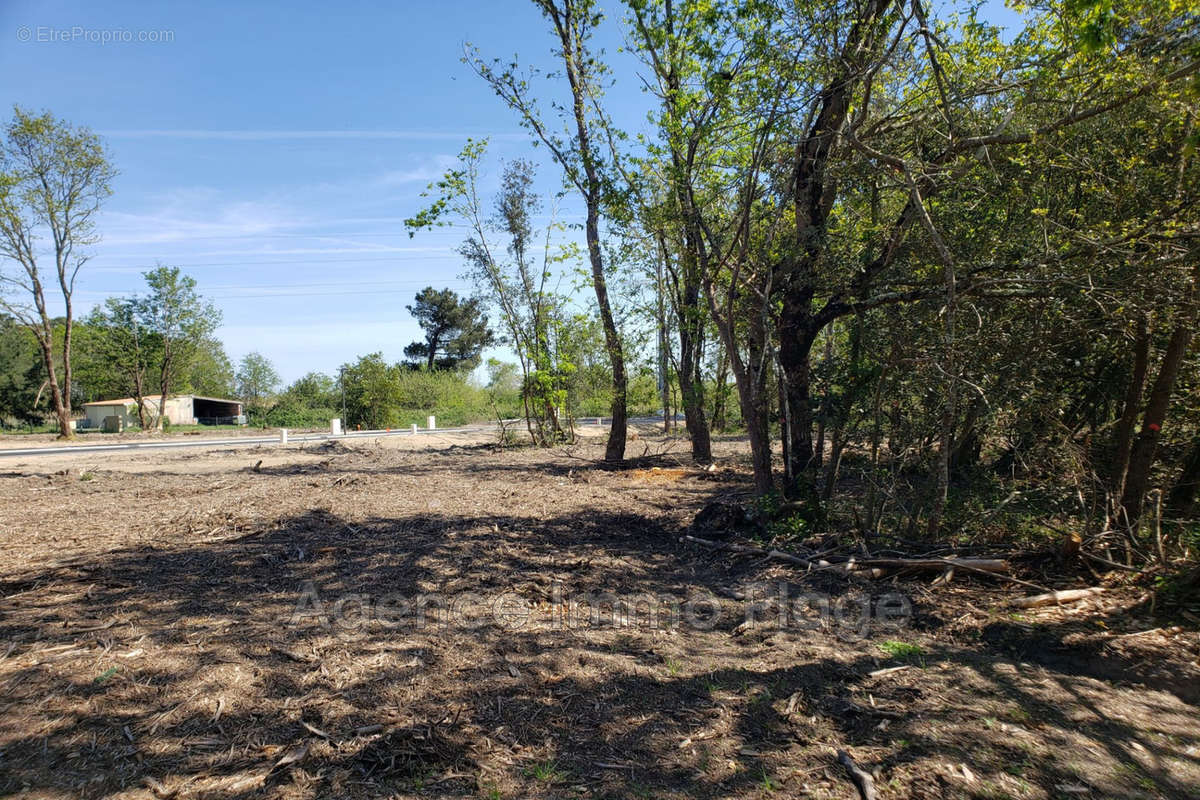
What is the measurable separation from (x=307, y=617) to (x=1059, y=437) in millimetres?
6129

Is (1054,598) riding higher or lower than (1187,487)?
lower

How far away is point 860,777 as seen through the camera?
2646mm

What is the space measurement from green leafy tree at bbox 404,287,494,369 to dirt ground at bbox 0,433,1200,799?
4952 centimetres

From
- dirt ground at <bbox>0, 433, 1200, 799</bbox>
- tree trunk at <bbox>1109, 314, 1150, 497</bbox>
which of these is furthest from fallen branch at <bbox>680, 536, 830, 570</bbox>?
tree trunk at <bbox>1109, 314, 1150, 497</bbox>

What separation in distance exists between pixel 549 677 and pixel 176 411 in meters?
52.2

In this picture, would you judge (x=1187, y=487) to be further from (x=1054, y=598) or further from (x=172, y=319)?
(x=172, y=319)

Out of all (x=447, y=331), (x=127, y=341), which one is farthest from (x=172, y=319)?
(x=447, y=331)

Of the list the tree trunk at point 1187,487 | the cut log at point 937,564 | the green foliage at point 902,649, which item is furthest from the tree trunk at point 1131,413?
the green foliage at point 902,649

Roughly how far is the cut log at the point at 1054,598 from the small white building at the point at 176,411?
142 ft

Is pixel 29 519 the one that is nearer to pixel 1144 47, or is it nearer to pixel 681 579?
pixel 681 579

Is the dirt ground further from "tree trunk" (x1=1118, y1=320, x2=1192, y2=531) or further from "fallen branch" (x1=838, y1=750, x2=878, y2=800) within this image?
"tree trunk" (x1=1118, y1=320, x2=1192, y2=531)

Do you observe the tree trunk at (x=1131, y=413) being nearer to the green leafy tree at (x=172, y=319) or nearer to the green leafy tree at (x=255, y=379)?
the green leafy tree at (x=172, y=319)

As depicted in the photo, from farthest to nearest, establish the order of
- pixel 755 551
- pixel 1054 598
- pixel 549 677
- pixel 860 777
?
pixel 755 551
pixel 1054 598
pixel 549 677
pixel 860 777

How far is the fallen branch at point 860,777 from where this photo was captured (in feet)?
8.41
